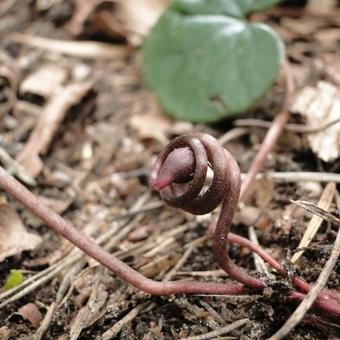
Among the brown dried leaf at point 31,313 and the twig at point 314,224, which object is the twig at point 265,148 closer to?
the twig at point 314,224

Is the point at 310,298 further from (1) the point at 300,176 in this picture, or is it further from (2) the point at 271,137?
(2) the point at 271,137

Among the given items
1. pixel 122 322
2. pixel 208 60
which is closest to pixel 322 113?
pixel 208 60

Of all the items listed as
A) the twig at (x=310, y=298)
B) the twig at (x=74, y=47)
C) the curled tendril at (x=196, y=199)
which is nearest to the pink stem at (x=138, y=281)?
the curled tendril at (x=196, y=199)

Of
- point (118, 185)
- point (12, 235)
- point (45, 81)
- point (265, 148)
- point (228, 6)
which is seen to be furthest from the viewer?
point (45, 81)

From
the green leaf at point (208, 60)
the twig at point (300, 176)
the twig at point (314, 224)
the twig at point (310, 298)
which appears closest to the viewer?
the twig at point (310, 298)

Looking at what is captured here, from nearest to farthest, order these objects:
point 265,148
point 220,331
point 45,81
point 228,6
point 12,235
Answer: point 220,331 → point 12,235 → point 265,148 → point 228,6 → point 45,81

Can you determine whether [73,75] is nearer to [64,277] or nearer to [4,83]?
[4,83]

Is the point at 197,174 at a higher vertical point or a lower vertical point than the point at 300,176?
higher
